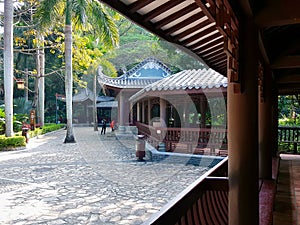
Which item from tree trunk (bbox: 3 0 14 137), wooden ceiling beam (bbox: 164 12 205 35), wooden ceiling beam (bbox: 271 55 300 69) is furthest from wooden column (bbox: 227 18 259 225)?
tree trunk (bbox: 3 0 14 137)

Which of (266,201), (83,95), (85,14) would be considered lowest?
(266,201)

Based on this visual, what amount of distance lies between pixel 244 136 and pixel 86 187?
511 cm

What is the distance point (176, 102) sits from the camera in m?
12.8

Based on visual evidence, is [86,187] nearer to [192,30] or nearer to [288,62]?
[288,62]

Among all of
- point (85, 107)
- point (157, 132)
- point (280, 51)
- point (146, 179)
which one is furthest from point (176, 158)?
point (85, 107)

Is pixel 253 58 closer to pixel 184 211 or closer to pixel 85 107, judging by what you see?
pixel 184 211

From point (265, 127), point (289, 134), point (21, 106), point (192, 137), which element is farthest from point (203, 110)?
point (21, 106)

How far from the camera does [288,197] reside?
410cm

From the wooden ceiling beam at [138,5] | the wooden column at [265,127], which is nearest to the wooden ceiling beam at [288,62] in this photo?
the wooden column at [265,127]

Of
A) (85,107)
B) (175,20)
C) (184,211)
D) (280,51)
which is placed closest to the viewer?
(184,211)

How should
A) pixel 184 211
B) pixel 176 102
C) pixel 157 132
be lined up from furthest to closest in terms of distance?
pixel 176 102
pixel 157 132
pixel 184 211

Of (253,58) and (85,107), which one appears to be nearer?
(253,58)

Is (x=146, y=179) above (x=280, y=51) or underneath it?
underneath

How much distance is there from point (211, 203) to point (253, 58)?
1198 millimetres
